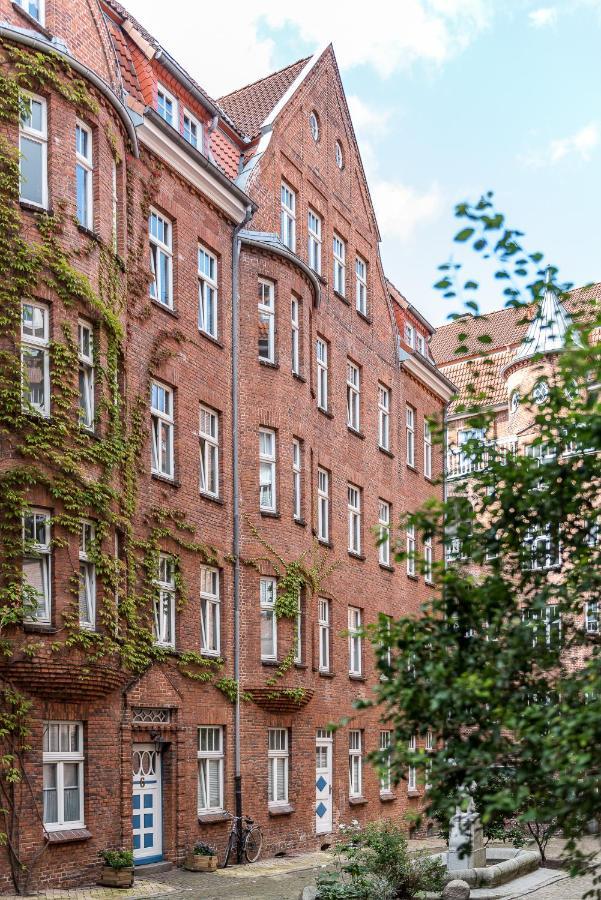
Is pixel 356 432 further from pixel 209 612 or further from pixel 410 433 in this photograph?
pixel 209 612

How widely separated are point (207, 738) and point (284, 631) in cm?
340

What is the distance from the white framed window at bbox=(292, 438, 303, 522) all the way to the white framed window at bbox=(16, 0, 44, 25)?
1139 cm

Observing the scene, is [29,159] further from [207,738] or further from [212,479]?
[207,738]

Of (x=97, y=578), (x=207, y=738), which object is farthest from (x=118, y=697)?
(x=207, y=738)

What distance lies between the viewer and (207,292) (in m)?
27.3

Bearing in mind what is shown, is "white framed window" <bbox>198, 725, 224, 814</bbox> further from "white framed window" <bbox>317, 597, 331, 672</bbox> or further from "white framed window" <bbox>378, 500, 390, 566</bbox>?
Result: "white framed window" <bbox>378, 500, 390, 566</bbox>

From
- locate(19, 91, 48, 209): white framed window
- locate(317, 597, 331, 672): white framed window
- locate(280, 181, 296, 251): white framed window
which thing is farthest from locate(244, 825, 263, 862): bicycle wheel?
locate(280, 181, 296, 251): white framed window

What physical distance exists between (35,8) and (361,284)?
54.7 ft

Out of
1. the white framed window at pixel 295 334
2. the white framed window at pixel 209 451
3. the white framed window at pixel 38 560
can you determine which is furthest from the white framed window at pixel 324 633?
the white framed window at pixel 38 560

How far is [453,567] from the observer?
9578mm

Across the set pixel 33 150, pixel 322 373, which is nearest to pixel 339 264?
pixel 322 373

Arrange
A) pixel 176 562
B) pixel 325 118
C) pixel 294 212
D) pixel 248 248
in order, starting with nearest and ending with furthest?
pixel 176 562, pixel 248 248, pixel 294 212, pixel 325 118

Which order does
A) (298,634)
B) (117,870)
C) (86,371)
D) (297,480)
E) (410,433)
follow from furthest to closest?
(410,433)
(297,480)
(298,634)
(86,371)
(117,870)

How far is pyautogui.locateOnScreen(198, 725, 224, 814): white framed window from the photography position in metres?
25.2
